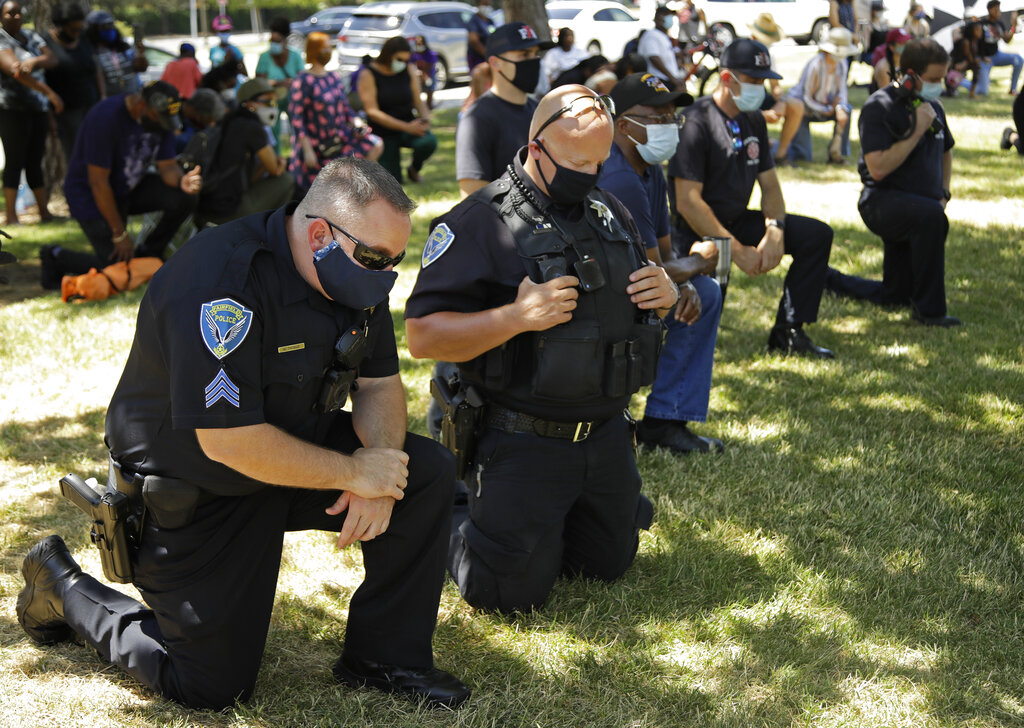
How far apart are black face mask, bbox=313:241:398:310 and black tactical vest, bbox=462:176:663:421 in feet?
2.40

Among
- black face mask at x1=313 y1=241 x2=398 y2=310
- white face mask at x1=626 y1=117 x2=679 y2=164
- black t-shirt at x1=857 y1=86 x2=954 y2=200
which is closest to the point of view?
black face mask at x1=313 y1=241 x2=398 y2=310

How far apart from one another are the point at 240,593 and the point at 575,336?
4.32ft

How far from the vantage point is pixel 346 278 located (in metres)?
2.72

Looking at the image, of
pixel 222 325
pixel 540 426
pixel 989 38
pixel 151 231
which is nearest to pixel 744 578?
pixel 540 426

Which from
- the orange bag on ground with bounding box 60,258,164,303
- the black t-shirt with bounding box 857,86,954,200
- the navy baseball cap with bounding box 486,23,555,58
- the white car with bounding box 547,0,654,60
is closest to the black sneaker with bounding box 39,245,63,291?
the orange bag on ground with bounding box 60,258,164,303

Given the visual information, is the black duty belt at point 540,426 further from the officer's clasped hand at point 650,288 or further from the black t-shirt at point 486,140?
the black t-shirt at point 486,140

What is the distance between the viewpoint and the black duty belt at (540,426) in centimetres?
350

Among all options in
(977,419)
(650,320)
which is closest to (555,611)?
(650,320)

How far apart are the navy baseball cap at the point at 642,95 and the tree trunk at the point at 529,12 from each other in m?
7.68

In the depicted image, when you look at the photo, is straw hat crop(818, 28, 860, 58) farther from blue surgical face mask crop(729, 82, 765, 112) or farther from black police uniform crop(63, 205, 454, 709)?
black police uniform crop(63, 205, 454, 709)

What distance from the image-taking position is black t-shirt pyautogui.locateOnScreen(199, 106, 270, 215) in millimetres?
7602

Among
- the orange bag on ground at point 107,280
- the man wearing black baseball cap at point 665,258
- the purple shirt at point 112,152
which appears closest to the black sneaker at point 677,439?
the man wearing black baseball cap at point 665,258

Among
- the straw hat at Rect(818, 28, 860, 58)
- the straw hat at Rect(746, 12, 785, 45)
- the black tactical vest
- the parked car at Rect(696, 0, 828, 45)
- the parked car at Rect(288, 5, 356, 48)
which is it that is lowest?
the black tactical vest

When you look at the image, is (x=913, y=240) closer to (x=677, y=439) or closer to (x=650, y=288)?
(x=677, y=439)
